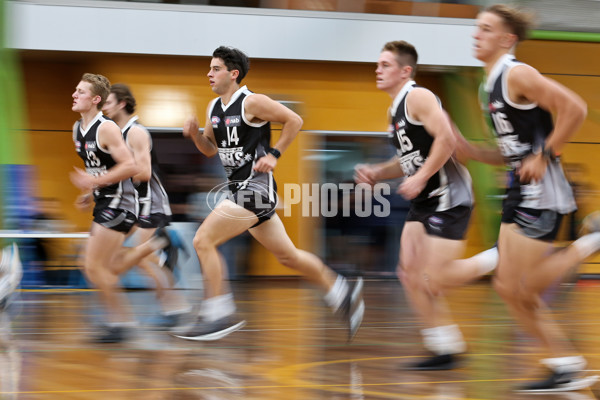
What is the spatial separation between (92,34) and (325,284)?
257 inches

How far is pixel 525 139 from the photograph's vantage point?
4344 millimetres

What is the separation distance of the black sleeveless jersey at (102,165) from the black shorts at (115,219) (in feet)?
0.11

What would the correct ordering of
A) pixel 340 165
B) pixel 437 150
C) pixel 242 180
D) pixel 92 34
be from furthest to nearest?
pixel 340 165 → pixel 92 34 → pixel 242 180 → pixel 437 150

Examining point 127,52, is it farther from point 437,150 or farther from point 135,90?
point 437,150

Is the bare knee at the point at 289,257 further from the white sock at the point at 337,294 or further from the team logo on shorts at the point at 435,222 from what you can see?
the team logo on shorts at the point at 435,222

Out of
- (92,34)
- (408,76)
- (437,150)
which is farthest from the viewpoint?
(92,34)

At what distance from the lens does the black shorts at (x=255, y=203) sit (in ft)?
19.0

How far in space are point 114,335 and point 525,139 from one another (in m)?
3.17

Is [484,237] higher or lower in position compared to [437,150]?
lower

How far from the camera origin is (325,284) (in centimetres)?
612

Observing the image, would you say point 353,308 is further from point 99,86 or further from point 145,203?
point 99,86

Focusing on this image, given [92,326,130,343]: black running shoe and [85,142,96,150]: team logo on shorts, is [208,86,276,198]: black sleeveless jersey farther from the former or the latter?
[92,326,130,343]: black running shoe

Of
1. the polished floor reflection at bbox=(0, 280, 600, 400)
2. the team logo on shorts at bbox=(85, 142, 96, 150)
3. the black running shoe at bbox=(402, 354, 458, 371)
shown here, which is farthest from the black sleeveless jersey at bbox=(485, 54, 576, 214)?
the team logo on shorts at bbox=(85, 142, 96, 150)

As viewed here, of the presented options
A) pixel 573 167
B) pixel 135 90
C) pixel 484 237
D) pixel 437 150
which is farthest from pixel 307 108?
pixel 437 150
